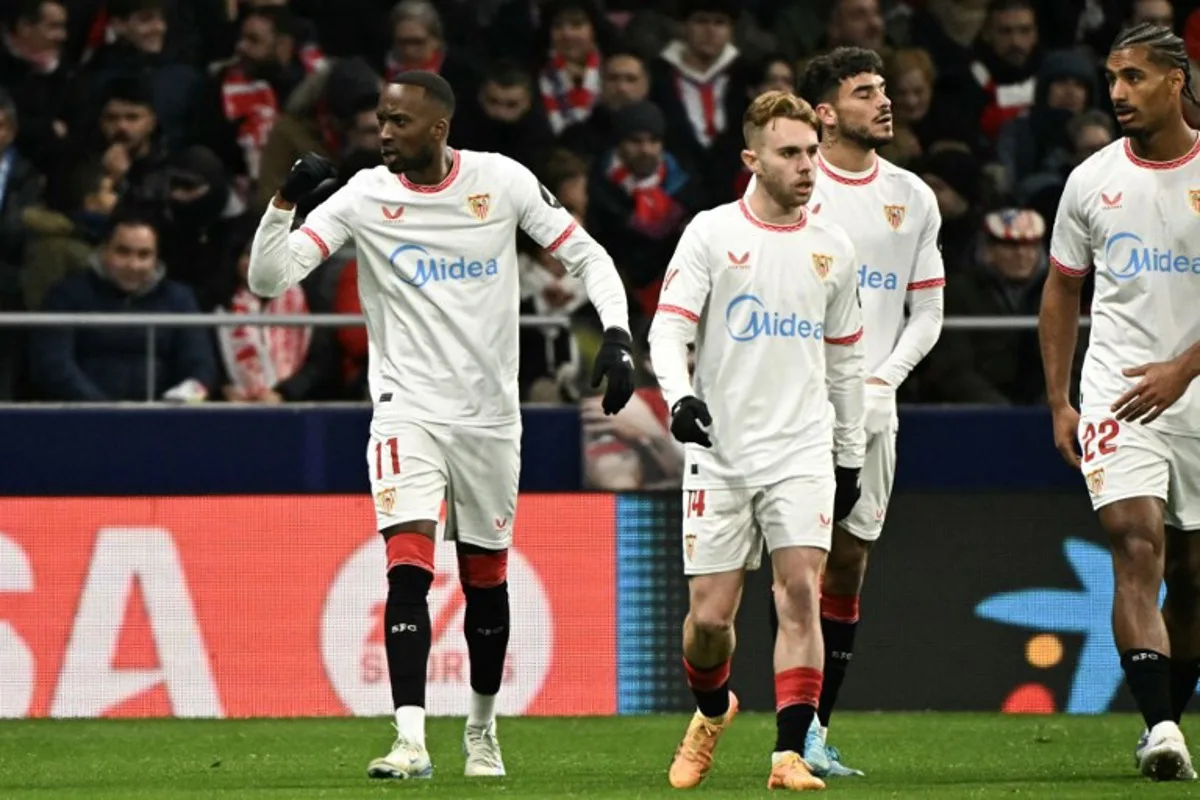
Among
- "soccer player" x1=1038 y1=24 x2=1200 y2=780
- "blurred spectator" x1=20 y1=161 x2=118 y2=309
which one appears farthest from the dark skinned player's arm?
"blurred spectator" x1=20 y1=161 x2=118 y2=309

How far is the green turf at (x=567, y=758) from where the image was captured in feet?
26.7

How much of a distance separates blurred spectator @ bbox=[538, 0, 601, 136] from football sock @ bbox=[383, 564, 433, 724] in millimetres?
6298

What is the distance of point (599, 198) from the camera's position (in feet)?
44.6

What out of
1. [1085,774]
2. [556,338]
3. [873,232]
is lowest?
[1085,774]

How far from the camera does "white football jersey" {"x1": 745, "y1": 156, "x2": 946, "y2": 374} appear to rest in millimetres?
9375

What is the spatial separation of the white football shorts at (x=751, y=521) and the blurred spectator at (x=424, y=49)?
6.50 m

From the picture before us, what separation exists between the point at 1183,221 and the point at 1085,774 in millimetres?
1865

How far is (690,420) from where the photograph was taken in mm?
7750

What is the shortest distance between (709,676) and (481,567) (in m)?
1.13

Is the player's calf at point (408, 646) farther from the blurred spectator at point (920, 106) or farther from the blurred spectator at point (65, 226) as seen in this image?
the blurred spectator at point (920, 106)

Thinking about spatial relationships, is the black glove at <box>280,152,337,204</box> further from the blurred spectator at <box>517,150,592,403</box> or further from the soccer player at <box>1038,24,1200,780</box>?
the blurred spectator at <box>517,150,592,403</box>

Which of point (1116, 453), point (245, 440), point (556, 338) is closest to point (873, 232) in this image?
point (1116, 453)

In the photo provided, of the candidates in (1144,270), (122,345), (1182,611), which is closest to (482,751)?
(1182,611)

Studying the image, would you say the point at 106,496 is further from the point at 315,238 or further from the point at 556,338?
the point at 315,238
